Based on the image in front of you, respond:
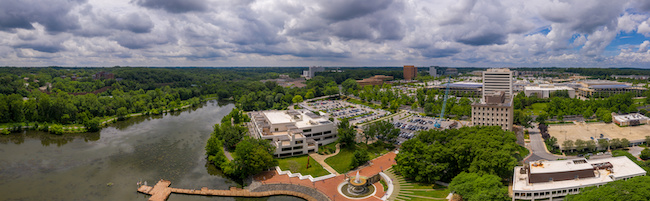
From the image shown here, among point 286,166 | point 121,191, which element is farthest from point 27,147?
point 286,166

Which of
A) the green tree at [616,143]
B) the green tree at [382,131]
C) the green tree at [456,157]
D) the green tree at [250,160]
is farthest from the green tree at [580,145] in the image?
the green tree at [250,160]

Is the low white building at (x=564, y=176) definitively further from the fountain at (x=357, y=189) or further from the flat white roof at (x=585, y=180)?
the fountain at (x=357, y=189)

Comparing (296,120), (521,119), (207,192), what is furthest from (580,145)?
(207,192)

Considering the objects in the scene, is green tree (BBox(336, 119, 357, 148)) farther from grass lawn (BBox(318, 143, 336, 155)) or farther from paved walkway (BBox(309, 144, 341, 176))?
grass lawn (BBox(318, 143, 336, 155))

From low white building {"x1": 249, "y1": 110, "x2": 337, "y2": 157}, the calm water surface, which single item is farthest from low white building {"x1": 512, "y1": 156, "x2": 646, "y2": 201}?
low white building {"x1": 249, "y1": 110, "x2": 337, "y2": 157}

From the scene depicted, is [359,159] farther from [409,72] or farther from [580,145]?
[409,72]

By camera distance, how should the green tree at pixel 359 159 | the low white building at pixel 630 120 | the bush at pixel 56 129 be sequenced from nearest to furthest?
the green tree at pixel 359 159 < the low white building at pixel 630 120 < the bush at pixel 56 129
